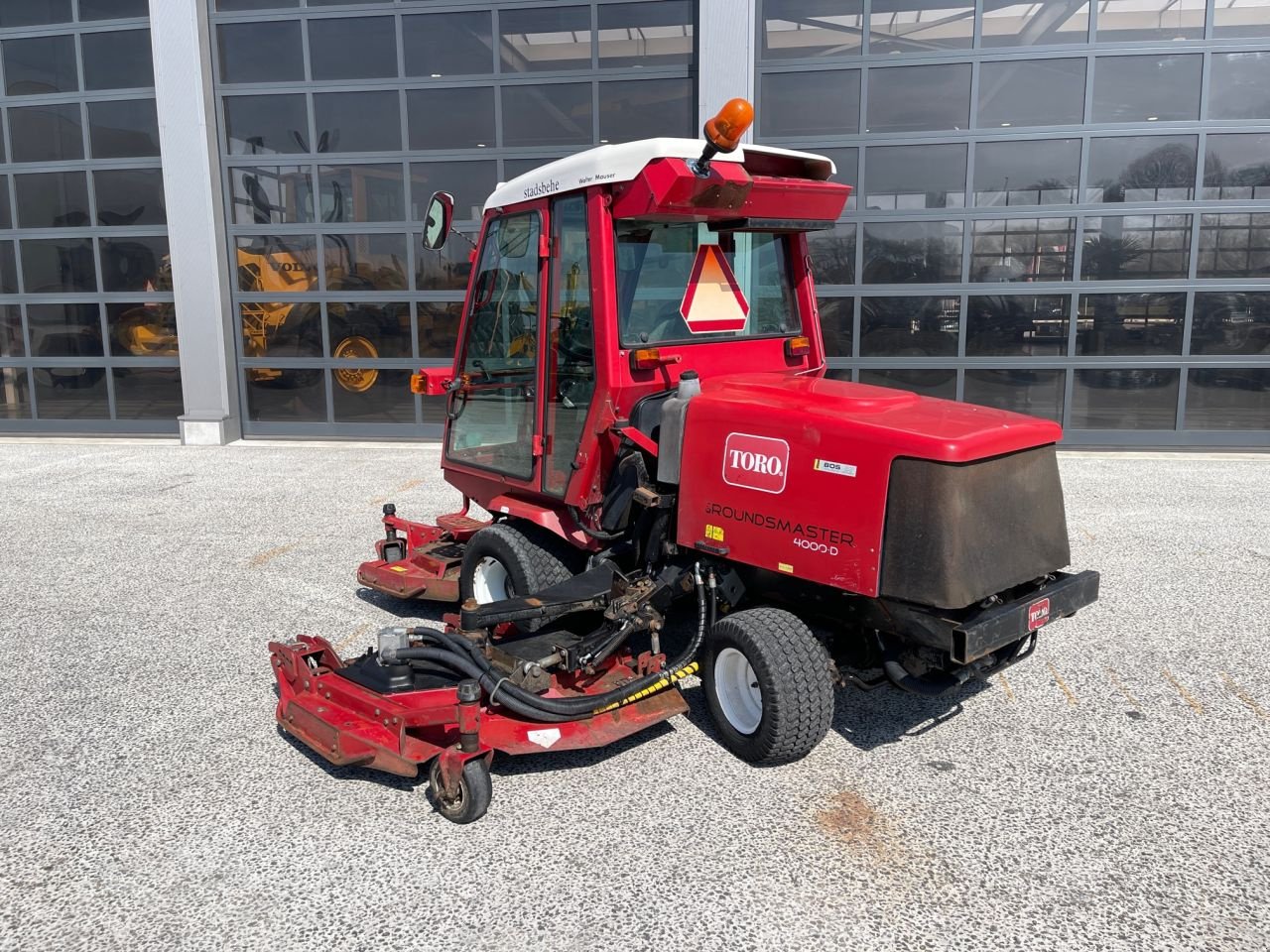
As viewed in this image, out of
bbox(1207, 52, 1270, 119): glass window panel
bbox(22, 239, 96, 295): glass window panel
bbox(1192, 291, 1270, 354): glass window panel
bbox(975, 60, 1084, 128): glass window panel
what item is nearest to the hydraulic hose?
bbox(975, 60, 1084, 128): glass window panel

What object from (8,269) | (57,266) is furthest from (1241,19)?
(8,269)

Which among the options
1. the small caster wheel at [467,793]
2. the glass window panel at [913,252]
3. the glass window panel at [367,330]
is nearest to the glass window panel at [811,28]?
the glass window panel at [913,252]

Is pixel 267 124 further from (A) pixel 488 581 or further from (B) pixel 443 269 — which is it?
(A) pixel 488 581

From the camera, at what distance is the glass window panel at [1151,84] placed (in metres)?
9.42

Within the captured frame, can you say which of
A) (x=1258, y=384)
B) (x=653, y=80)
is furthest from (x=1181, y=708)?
(x=653, y=80)

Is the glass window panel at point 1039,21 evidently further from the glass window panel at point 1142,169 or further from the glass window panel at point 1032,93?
the glass window panel at point 1142,169

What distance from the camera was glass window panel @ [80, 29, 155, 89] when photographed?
36.0ft

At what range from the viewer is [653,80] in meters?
10.1

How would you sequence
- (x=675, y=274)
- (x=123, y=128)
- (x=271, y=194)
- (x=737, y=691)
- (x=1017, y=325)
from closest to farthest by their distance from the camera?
(x=737, y=691)
(x=675, y=274)
(x=1017, y=325)
(x=271, y=194)
(x=123, y=128)

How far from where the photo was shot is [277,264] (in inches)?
436

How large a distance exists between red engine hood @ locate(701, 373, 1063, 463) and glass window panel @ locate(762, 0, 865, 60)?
277 inches

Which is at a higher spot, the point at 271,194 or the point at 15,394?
the point at 271,194

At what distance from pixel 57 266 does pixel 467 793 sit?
11.2 metres

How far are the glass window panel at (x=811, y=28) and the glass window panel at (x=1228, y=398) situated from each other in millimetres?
Result: 4961
